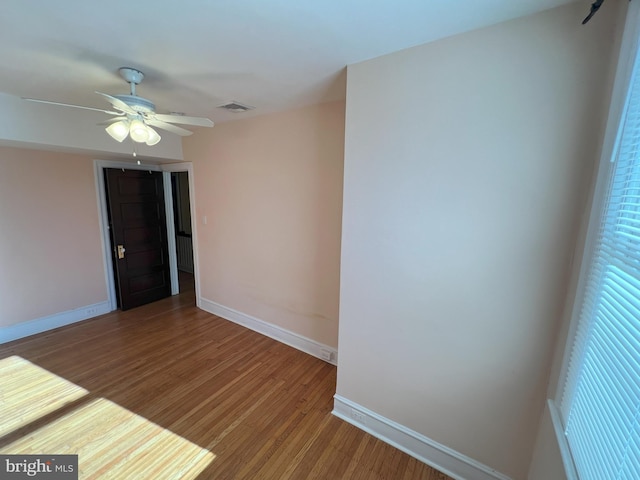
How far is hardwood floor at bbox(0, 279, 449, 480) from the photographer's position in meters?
1.70

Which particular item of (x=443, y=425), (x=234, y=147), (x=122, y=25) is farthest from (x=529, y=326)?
(x=234, y=147)

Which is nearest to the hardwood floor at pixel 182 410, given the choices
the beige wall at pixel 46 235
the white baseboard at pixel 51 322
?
the white baseboard at pixel 51 322

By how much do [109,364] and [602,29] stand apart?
4217 mm

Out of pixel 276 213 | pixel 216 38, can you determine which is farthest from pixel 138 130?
pixel 276 213

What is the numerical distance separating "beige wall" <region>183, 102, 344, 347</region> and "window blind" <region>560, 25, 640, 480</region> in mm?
1755

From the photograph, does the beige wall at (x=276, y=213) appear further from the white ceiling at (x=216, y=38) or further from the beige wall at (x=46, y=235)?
the beige wall at (x=46, y=235)

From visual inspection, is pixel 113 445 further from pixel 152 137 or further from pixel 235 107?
pixel 235 107

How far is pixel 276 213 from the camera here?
9.56 ft

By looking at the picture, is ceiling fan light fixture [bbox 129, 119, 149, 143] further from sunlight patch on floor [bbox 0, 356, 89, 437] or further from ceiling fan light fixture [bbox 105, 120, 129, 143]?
sunlight patch on floor [bbox 0, 356, 89, 437]

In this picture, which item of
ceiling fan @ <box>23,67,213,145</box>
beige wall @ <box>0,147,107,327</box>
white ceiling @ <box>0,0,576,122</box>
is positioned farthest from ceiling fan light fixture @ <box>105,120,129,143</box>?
beige wall @ <box>0,147,107,327</box>

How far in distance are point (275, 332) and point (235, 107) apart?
2.51 meters

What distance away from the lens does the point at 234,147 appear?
3.15 metres

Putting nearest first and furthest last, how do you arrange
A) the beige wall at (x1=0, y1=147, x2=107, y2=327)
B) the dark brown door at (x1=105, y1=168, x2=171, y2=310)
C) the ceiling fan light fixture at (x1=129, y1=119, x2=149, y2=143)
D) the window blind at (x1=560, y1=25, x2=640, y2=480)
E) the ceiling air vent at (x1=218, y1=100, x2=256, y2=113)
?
the window blind at (x1=560, y1=25, x2=640, y2=480), the ceiling fan light fixture at (x1=129, y1=119, x2=149, y2=143), the ceiling air vent at (x1=218, y1=100, x2=256, y2=113), the beige wall at (x1=0, y1=147, x2=107, y2=327), the dark brown door at (x1=105, y1=168, x2=171, y2=310)

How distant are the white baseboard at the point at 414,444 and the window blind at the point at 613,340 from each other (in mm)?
765
